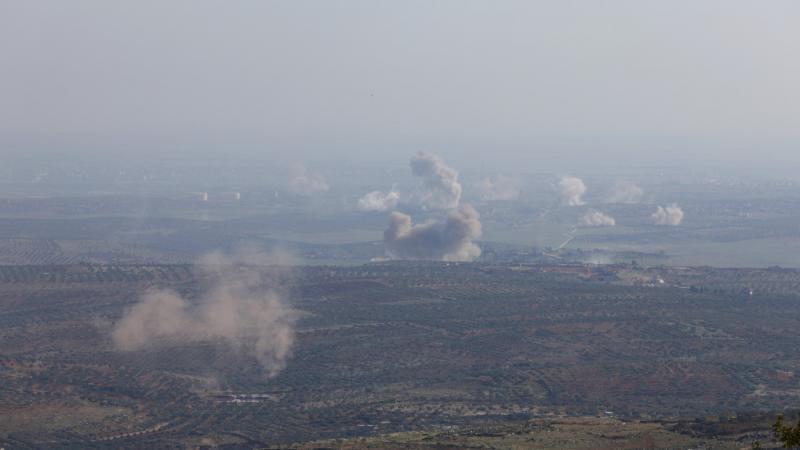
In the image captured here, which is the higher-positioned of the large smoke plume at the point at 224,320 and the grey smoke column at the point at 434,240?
the grey smoke column at the point at 434,240

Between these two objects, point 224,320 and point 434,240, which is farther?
point 434,240

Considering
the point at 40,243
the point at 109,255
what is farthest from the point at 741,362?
the point at 40,243

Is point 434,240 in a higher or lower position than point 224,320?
higher

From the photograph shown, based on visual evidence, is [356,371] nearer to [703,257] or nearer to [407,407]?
[407,407]

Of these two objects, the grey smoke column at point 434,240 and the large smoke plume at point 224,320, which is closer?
the large smoke plume at point 224,320

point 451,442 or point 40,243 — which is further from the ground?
point 40,243
